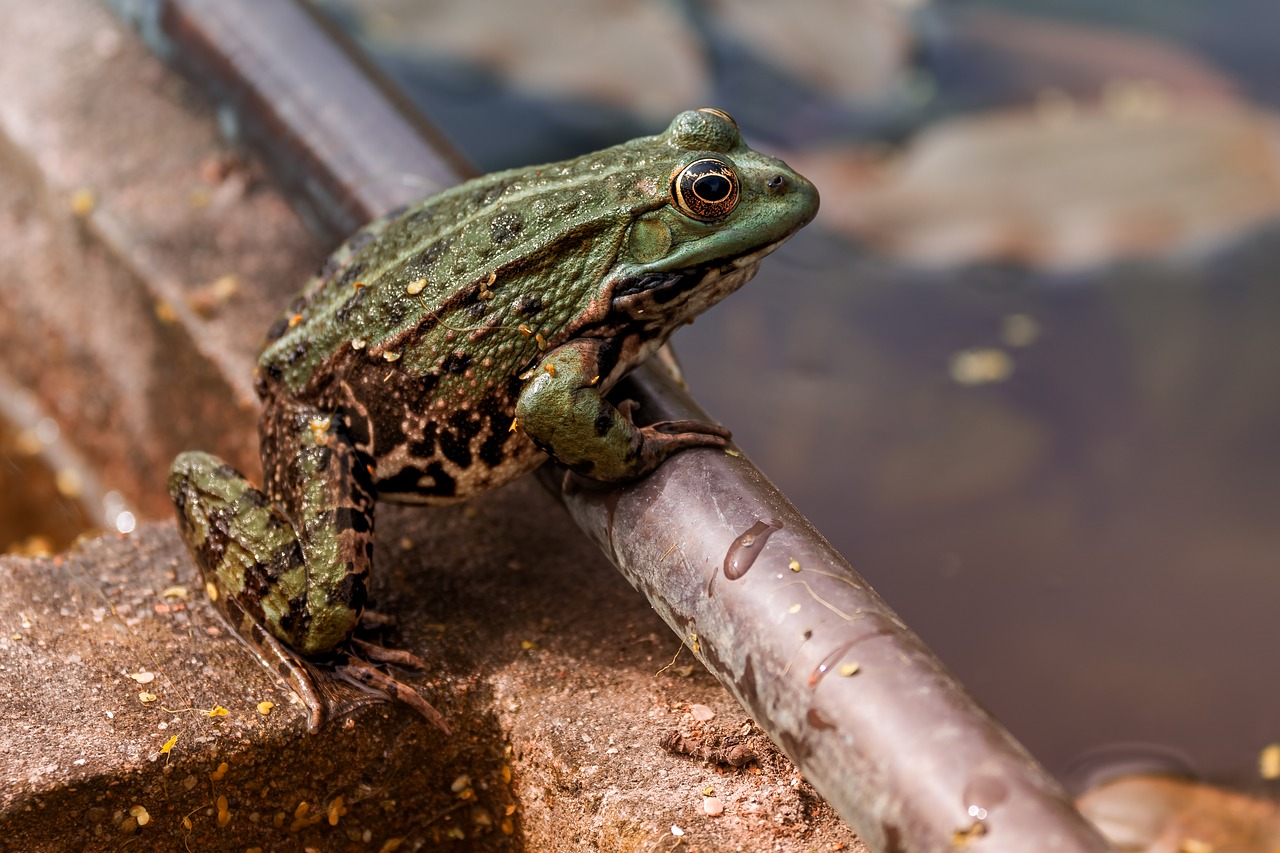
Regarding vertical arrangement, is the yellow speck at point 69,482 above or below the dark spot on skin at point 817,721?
below

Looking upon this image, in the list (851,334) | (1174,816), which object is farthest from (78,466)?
(1174,816)

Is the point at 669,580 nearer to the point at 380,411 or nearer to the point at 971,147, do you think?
the point at 380,411

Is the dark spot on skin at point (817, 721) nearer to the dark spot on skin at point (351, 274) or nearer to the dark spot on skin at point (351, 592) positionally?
the dark spot on skin at point (351, 592)

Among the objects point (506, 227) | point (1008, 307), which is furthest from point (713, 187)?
point (1008, 307)

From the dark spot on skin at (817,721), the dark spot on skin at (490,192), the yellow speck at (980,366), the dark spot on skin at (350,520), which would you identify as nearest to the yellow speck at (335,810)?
the dark spot on skin at (350,520)

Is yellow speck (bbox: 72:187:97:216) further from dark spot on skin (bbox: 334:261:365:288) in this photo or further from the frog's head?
the frog's head

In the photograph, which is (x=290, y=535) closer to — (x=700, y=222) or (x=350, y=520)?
(x=350, y=520)
